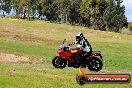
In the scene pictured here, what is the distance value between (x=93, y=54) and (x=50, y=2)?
539 ft

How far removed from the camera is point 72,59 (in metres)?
6.80

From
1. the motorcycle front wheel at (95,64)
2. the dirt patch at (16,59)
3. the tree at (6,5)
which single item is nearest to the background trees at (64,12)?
the tree at (6,5)

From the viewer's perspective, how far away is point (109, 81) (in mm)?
5762

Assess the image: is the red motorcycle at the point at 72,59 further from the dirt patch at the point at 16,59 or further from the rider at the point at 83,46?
the dirt patch at the point at 16,59

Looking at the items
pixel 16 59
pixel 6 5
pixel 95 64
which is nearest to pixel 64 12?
pixel 6 5

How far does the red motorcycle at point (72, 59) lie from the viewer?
22.0ft

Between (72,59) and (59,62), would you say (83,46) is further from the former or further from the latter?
(59,62)

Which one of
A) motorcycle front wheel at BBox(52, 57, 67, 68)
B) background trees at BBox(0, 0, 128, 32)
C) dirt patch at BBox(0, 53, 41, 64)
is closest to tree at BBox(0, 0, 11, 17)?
background trees at BBox(0, 0, 128, 32)

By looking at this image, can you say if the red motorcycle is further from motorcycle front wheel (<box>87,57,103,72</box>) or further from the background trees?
the background trees

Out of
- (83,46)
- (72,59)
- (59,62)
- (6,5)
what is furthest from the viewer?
(6,5)

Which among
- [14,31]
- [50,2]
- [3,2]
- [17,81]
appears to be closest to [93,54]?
[17,81]

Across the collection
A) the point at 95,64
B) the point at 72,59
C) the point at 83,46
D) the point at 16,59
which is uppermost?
the point at 83,46

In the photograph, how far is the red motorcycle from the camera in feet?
22.0

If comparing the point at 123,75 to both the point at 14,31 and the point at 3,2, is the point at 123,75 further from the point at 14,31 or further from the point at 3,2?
the point at 3,2
